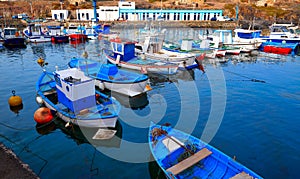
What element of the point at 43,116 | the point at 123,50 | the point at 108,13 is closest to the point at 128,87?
the point at 43,116

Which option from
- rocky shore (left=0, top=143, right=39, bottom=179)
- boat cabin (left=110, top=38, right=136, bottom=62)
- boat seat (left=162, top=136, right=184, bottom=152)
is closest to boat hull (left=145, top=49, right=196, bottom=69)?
boat cabin (left=110, top=38, right=136, bottom=62)

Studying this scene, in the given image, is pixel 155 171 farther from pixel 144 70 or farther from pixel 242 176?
pixel 144 70

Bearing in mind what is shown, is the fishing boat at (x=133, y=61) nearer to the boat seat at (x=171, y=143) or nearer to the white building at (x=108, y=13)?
the boat seat at (x=171, y=143)

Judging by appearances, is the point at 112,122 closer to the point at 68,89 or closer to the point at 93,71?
the point at 68,89

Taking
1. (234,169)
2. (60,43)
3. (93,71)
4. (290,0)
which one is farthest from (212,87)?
(290,0)

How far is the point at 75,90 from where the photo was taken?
14.1 metres

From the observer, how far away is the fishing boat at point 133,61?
92.6 ft

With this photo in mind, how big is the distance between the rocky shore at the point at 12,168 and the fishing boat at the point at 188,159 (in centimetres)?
565

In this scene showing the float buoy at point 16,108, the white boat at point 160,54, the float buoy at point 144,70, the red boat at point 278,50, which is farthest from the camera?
the red boat at point 278,50

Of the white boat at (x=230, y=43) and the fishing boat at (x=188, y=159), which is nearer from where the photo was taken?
the fishing boat at (x=188, y=159)

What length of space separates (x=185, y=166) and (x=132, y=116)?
8660 mm

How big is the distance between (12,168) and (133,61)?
22.6m

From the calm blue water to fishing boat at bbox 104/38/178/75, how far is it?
1.30 metres

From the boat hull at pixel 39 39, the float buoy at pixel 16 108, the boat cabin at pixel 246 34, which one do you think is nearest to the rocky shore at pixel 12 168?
the float buoy at pixel 16 108
